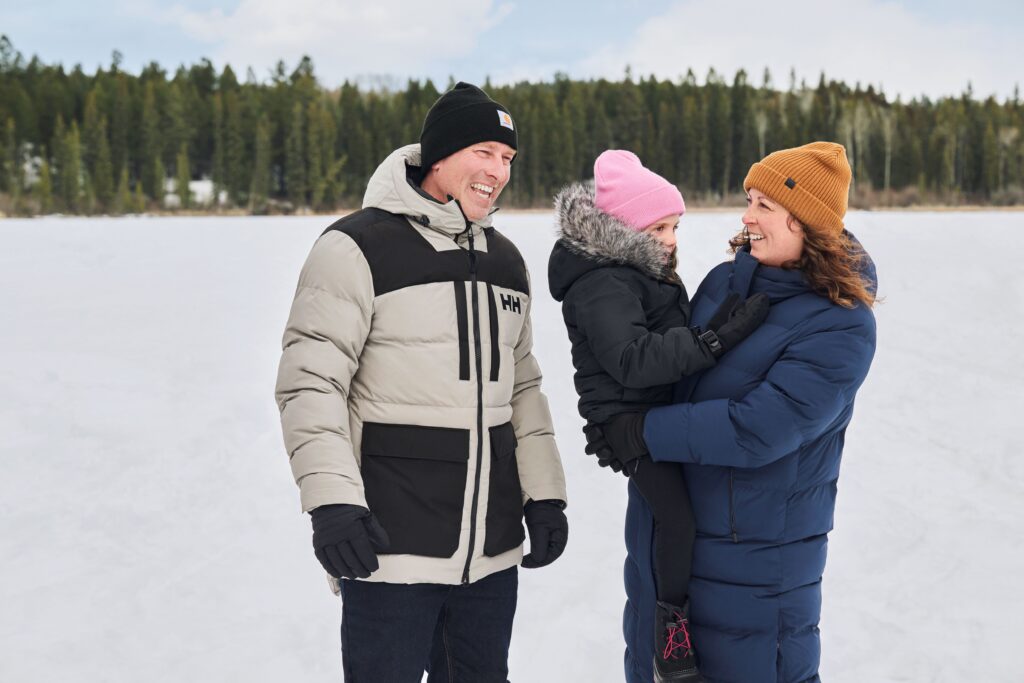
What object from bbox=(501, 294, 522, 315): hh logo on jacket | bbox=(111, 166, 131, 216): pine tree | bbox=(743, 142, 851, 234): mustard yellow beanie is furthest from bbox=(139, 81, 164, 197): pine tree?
bbox=(743, 142, 851, 234): mustard yellow beanie

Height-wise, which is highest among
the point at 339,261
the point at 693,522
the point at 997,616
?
the point at 339,261

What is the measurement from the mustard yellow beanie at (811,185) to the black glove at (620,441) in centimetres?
66

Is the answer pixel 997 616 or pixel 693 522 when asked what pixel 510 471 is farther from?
pixel 997 616

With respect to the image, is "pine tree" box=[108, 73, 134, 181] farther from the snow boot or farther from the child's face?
the snow boot

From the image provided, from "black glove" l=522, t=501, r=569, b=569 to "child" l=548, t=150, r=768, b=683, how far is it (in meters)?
0.25

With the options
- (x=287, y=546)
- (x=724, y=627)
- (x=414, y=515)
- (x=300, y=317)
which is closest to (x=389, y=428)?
(x=414, y=515)

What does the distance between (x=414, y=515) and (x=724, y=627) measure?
833 millimetres

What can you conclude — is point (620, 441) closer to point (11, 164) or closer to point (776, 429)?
point (776, 429)

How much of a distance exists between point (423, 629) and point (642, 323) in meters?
0.96

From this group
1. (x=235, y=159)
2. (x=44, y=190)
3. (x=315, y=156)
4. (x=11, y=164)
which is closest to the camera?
(x=44, y=190)

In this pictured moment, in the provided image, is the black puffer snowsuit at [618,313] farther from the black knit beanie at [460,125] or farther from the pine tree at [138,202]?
the pine tree at [138,202]

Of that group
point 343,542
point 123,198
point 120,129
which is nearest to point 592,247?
point 343,542

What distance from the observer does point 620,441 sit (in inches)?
82.7

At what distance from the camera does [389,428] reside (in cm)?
196
